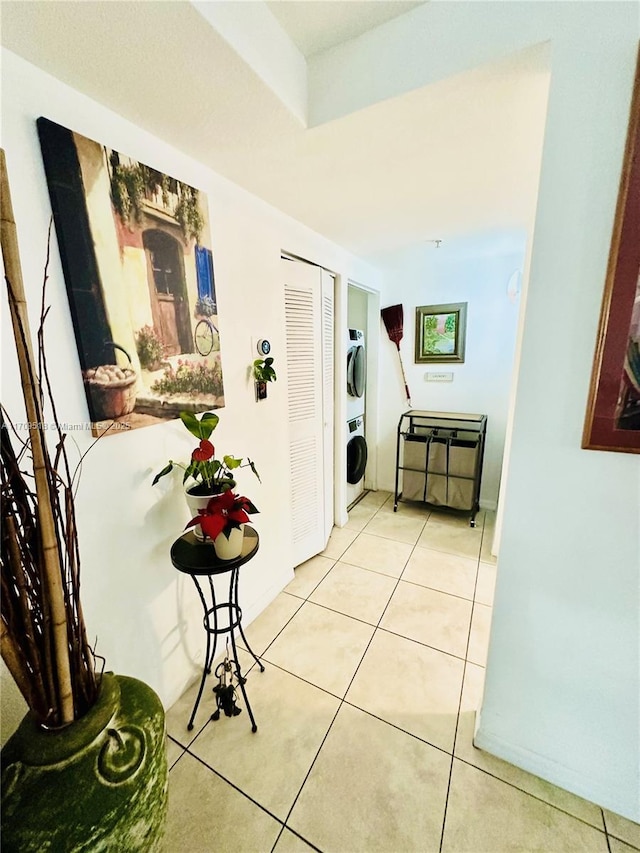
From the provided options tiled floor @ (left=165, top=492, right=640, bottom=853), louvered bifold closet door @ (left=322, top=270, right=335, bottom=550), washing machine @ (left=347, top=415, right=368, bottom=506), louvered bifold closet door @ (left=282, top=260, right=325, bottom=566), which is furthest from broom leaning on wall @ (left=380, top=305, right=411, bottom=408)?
tiled floor @ (left=165, top=492, right=640, bottom=853)

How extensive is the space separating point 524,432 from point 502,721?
1074 mm

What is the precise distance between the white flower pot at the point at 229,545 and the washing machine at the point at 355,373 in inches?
76.2

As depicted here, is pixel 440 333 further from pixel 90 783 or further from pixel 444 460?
pixel 90 783

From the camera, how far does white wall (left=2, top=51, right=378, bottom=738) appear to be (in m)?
0.88

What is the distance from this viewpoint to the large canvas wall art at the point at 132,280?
951 millimetres

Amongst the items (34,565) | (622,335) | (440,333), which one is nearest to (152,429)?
(34,565)

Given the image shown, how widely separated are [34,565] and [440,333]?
3069 mm

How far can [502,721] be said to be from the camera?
1193 mm

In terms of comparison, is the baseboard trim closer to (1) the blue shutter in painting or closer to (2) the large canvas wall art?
(2) the large canvas wall art

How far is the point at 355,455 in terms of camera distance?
3131 mm

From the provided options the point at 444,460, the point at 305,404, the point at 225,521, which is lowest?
the point at 444,460

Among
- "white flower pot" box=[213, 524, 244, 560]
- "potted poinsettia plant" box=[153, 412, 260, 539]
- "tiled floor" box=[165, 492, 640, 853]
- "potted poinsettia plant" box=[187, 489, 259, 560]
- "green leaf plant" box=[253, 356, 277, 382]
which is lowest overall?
"tiled floor" box=[165, 492, 640, 853]

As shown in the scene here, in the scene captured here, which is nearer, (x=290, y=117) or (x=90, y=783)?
(x=90, y=783)

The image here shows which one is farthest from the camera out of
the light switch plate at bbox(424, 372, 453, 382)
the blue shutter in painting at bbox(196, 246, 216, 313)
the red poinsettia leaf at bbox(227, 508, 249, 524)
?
the light switch plate at bbox(424, 372, 453, 382)
